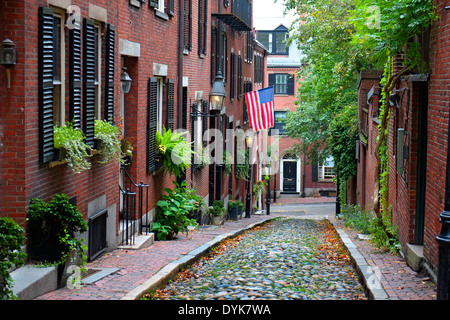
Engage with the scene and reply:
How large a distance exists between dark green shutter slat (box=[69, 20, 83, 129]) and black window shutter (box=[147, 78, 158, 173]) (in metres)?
4.30

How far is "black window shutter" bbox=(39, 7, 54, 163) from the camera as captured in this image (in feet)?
24.2

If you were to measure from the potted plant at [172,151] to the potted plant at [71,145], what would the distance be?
5.46 meters

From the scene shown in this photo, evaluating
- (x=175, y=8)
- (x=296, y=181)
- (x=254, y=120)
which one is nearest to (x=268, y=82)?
(x=296, y=181)

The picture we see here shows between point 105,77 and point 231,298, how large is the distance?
4293 millimetres

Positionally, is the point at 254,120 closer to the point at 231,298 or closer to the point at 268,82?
the point at 231,298

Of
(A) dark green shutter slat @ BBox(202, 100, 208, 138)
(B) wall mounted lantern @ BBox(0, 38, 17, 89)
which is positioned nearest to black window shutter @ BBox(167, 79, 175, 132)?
(A) dark green shutter slat @ BBox(202, 100, 208, 138)

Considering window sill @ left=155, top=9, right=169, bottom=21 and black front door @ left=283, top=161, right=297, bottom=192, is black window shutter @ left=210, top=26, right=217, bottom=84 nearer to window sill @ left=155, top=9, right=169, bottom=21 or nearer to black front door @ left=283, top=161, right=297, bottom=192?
window sill @ left=155, top=9, right=169, bottom=21

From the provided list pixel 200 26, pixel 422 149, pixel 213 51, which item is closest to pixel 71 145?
pixel 422 149

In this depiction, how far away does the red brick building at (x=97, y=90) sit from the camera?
7.03 m

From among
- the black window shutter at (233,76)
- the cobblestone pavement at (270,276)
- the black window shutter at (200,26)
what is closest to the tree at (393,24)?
the cobblestone pavement at (270,276)

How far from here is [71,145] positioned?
26.4 feet

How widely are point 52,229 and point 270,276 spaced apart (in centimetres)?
356

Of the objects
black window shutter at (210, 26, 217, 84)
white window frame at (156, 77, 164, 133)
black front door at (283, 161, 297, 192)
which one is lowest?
black front door at (283, 161, 297, 192)

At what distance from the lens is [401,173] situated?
10.8 metres
